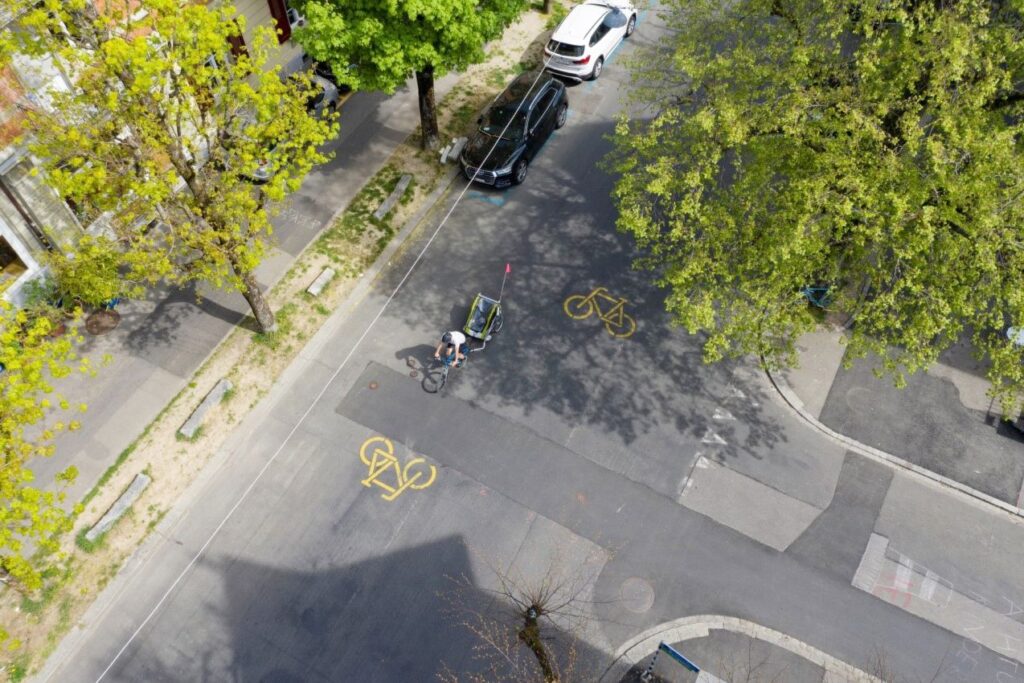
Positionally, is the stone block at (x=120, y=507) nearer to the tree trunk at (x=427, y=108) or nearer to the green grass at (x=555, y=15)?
the tree trunk at (x=427, y=108)

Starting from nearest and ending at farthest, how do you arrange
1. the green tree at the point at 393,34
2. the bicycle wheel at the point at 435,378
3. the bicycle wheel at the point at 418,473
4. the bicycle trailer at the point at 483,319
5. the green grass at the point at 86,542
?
the green grass at the point at 86,542, the bicycle wheel at the point at 418,473, the green tree at the point at 393,34, the bicycle wheel at the point at 435,378, the bicycle trailer at the point at 483,319

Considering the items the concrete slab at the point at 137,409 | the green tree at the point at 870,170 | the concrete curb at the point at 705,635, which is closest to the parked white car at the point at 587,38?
the green tree at the point at 870,170

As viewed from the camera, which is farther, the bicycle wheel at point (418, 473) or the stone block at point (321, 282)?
the stone block at point (321, 282)

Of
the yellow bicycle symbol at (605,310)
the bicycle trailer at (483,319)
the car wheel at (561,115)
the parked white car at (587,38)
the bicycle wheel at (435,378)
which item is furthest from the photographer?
the parked white car at (587,38)

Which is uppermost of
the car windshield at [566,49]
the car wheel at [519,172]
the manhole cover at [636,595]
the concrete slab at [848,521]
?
the car windshield at [566,49]

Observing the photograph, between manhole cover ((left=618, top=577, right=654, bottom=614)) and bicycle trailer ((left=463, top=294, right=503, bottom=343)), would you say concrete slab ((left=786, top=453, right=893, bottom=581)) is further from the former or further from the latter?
bicycle trailer ((left=463, top=294, right=503, bottom=343))

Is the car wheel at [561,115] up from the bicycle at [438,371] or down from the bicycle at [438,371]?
up
